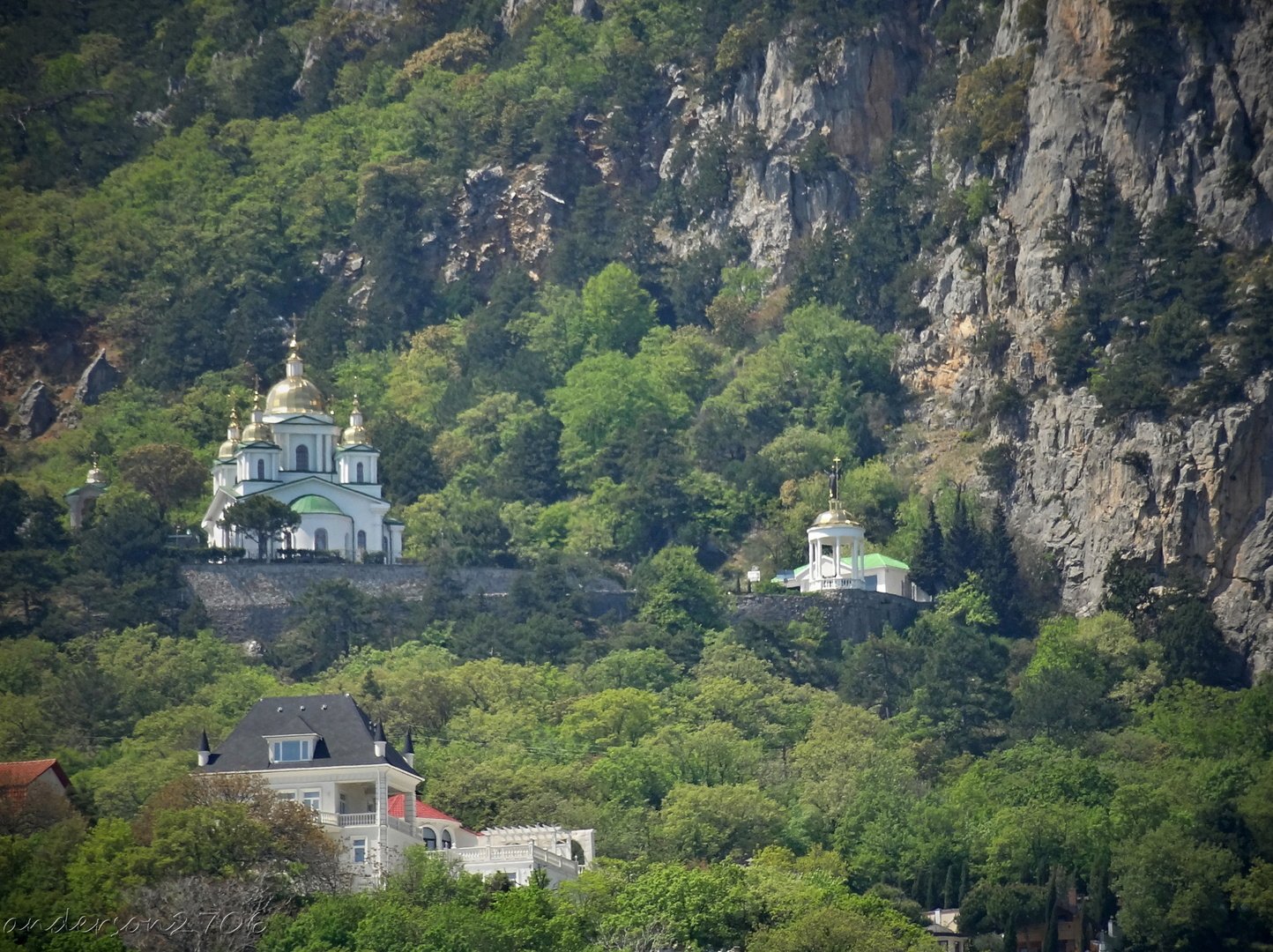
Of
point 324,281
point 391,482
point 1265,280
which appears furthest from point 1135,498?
point 324,281

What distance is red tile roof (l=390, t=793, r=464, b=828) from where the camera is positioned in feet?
274

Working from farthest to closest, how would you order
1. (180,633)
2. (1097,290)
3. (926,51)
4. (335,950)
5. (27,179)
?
(27,179) < (926,51) < (1097,290) < (180,633) < (335,950)

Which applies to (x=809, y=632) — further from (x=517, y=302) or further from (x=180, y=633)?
(x=517, y=302)

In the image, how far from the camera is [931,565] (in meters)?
120

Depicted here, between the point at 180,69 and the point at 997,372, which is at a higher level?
the point at 180,69

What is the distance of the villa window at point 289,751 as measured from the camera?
82625 millimetres

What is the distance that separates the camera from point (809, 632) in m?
116

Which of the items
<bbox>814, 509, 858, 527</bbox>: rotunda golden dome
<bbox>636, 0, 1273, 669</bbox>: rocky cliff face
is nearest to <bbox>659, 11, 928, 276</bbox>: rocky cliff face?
<bbox>636, 0, 1273, 669</bbox>: rocky cliff face

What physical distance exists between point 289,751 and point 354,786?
1.57 meters

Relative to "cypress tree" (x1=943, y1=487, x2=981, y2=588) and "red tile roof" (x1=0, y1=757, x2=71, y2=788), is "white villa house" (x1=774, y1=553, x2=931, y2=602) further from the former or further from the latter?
"red tile roof" (x1=0, y1=757, x2=71, y2=788)

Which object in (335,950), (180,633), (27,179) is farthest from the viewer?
(27,179)

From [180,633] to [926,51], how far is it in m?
38.6

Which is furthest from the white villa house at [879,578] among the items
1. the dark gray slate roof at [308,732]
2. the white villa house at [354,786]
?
the dark gray slate roof at [308,732]

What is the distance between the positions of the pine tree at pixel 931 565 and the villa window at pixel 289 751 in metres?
40.3
